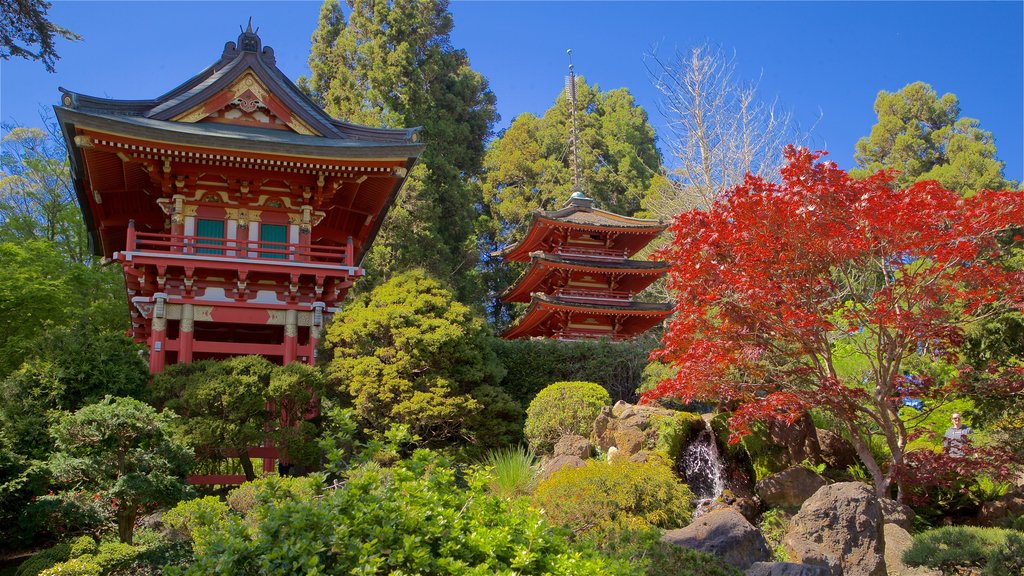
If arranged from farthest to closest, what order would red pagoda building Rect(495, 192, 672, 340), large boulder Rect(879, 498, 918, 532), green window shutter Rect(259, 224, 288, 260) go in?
red pagoda building Rect(495, 192, 672, 340)
green window shutter Rect(259, 224, 288, 260)
large boulder Rect(879, 498, 918, 532)

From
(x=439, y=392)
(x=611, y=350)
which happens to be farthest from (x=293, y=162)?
(x=611, y=350)

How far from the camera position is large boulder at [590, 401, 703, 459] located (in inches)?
475

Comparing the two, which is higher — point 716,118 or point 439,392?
point 716,118

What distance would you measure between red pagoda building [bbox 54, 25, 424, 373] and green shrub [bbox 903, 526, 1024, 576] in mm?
10151

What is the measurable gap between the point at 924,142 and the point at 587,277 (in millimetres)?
22136

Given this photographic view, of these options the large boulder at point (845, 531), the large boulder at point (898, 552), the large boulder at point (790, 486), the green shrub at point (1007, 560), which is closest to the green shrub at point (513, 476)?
the large boulder at point (790, 486)

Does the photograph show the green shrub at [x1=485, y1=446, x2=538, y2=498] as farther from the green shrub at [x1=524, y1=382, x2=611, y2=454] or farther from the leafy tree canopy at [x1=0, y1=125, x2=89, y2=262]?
the leafy tree canopy at [x1=0, y1=125, x2=89, y2=262]

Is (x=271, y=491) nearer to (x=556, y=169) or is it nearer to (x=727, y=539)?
(x=727, y=539)

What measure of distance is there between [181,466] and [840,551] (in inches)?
289

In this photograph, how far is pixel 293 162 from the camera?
14398mm

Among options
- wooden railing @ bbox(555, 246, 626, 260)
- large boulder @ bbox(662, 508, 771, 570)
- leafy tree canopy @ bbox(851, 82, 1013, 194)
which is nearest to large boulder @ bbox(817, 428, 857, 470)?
large boulder @ bbox(662, 508, 771, 570)

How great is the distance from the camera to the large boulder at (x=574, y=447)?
12109 mm

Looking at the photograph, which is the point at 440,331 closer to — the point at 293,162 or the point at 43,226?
the point at 293,162

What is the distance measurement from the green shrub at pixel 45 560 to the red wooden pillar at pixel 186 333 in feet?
20.0
